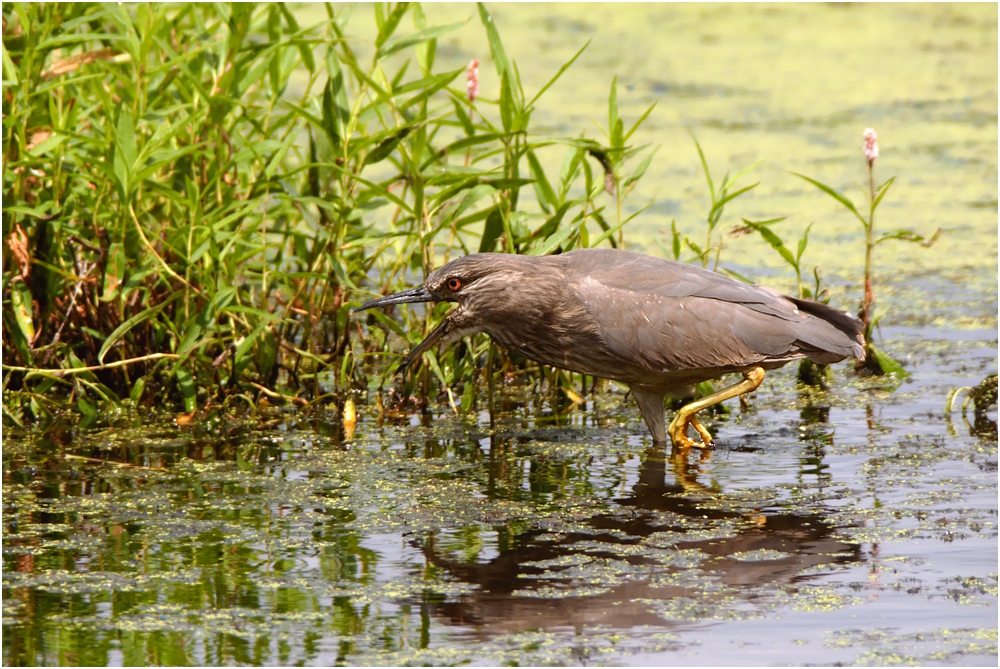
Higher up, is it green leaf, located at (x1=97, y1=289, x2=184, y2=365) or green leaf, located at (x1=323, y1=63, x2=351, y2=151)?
green leaf, located at (x1=323, y1=63, x2=351, y2=151)

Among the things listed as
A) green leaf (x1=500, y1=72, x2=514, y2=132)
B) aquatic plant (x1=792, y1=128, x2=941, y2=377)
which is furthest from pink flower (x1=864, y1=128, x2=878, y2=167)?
green leaf (x1=500, y1=72, x2=514, y2=132)

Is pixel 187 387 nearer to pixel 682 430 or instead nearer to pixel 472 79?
pixel 472 79

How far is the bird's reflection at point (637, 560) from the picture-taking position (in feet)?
12.9

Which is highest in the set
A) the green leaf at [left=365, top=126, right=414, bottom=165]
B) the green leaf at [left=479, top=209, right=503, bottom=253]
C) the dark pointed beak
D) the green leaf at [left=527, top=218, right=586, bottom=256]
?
the green leaf at [left=365, top=126, right=414, bottom=165]

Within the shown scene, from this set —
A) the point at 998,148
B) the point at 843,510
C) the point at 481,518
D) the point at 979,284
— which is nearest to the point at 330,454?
the point at 481,518

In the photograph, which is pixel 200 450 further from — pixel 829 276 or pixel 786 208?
pixel 786 208

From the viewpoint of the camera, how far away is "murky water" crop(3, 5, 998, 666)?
12.3ft

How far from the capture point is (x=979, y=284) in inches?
318

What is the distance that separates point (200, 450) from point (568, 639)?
94.0 inches

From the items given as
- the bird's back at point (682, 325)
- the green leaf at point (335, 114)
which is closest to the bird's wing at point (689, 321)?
the bird's back at point (682, 325)

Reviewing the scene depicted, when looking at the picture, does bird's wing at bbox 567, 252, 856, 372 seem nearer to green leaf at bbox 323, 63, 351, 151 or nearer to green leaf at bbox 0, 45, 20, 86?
green leaf at bbox 323, 63, 351, 151

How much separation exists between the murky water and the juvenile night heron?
0.40 meters

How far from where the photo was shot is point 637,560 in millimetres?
4336

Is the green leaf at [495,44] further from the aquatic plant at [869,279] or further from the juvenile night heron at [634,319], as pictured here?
the aquatic plant at [869,279]
